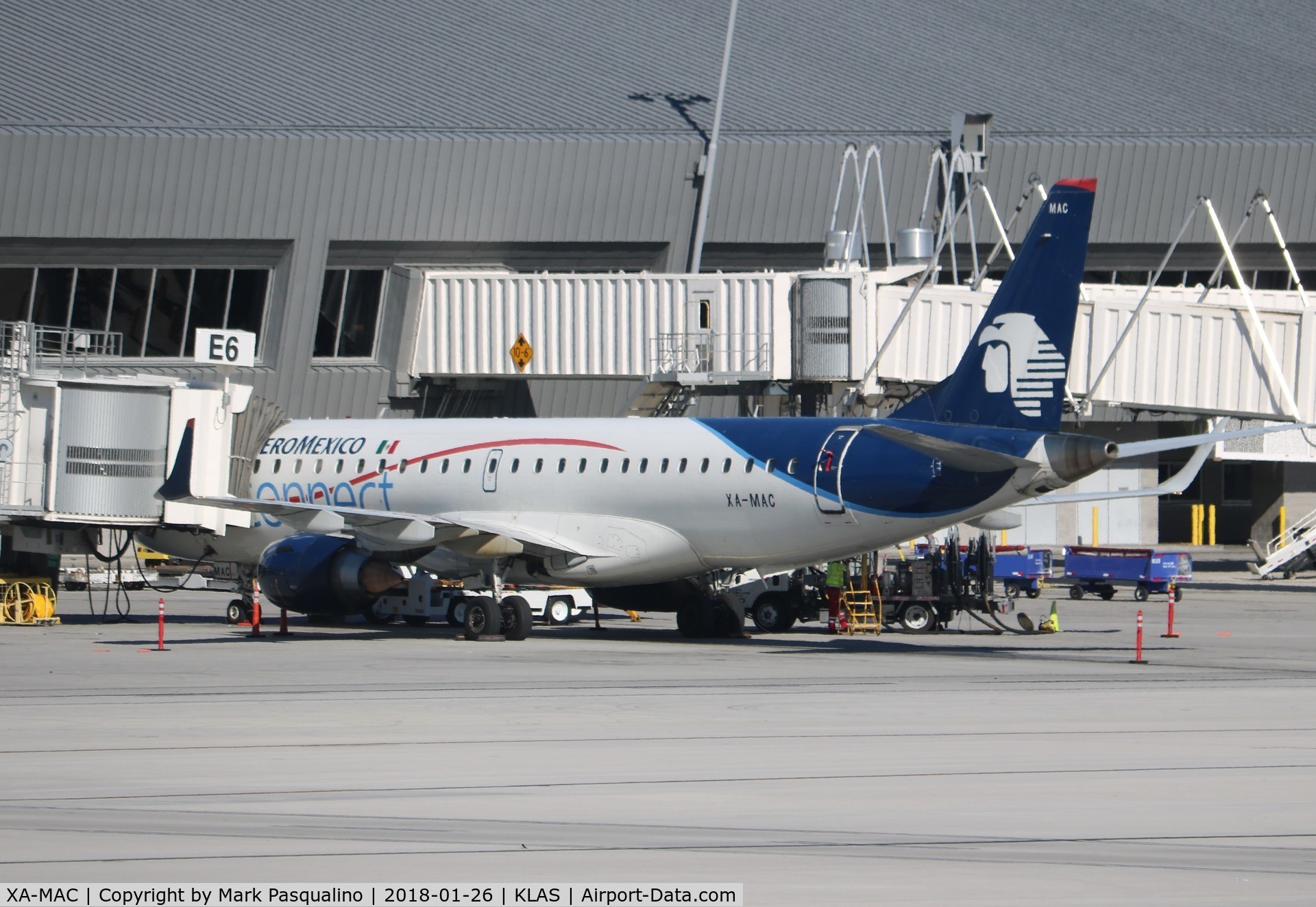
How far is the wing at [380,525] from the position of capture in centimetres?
2728

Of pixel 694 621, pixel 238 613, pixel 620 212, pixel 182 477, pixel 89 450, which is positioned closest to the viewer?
pixel 182 477

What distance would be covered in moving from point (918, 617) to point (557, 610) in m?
7.10

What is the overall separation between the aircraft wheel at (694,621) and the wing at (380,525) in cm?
251

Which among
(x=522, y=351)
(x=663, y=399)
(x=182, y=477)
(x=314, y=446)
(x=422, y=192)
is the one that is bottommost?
(x=182, y=477)

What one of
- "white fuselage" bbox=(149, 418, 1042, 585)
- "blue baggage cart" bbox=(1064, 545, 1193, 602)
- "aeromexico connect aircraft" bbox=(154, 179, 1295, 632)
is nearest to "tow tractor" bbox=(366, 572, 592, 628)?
"aeromexico connect aircraft" bbox=(154, 179, 1295, 632)

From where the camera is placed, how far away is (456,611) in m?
32.9

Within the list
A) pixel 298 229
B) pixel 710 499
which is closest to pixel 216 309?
pixel 298 229

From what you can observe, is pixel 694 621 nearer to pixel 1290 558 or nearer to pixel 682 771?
pixel 682 771

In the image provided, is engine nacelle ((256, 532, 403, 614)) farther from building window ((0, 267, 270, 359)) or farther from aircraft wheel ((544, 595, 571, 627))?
building window ((0, 267, 270, 359))

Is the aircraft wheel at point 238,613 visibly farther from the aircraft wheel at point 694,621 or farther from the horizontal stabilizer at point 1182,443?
the horizontal stabilizer at point 1182,443

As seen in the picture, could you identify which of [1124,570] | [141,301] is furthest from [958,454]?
[141,301]

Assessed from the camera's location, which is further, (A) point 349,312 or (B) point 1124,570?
(A) point 349,312

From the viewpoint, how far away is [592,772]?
13484 mm

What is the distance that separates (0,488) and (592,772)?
21.0 metres
